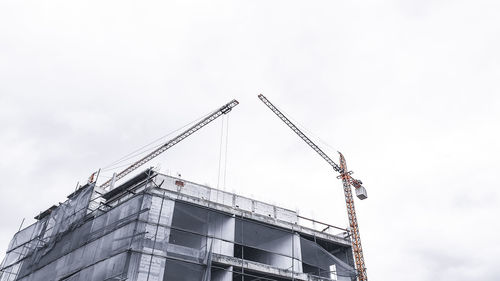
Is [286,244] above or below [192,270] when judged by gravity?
above

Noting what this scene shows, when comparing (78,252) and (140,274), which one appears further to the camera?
(78,252)

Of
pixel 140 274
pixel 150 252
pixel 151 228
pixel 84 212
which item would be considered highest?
pixel 84 212

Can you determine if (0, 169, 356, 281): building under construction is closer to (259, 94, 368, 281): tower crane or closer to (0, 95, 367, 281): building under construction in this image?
(0, 95, 367, 281): building under construction

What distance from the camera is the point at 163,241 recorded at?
2461cm

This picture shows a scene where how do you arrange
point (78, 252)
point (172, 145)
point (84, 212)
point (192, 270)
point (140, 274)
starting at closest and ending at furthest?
1. point (140, 274)
2. point (192, 270)
3. point (78, 252)
4. point (84, 212)
5. point (172, 145)

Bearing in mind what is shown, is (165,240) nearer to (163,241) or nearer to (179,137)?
(163,241)

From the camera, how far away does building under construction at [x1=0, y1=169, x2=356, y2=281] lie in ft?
78.8

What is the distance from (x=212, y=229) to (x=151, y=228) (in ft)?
16.2

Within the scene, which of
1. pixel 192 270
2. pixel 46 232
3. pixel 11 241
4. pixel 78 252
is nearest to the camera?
pixel 192 270

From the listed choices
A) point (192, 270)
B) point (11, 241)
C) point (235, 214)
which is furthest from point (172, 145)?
point (192, 270)

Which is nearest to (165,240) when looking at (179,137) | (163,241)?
(163,241)

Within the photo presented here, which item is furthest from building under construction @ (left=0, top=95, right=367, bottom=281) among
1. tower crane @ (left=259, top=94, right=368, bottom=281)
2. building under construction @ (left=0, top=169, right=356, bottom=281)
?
tower crane @ (left=259, top=94, right=368, bottom=281)

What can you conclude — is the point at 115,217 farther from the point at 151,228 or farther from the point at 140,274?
the point at 140,274

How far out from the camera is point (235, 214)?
2925 cm
